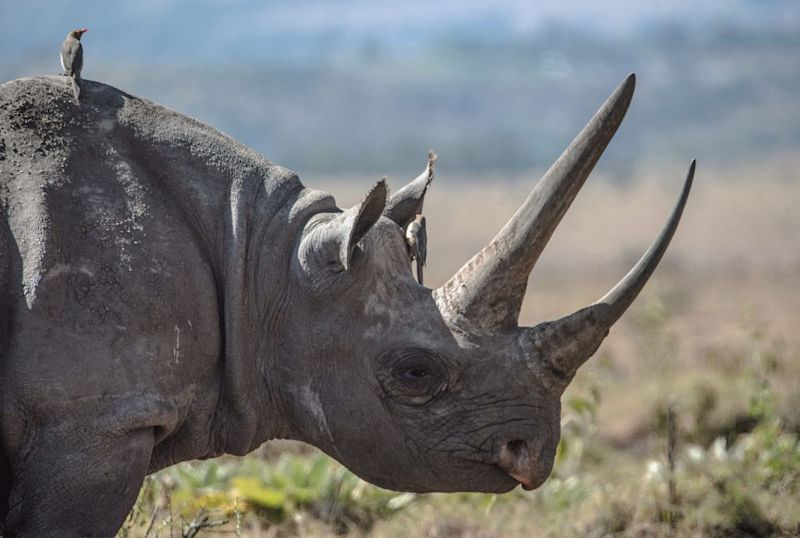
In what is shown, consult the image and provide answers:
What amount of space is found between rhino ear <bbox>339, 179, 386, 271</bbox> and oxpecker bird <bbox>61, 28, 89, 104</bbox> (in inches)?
48.9

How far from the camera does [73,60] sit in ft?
19.4

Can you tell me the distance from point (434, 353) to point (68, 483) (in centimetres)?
154

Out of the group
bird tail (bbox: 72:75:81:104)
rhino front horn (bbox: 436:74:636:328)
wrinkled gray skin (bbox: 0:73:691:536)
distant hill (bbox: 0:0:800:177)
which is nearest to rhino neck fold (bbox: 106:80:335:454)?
wrinkled gray skin (bbox: 0:73:691:536)

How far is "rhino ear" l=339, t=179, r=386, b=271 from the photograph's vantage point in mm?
5449

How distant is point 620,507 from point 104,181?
13.3 feet

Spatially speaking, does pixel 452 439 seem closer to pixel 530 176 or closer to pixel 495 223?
pixel 495 223

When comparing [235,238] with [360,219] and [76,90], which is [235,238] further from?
[76,90]

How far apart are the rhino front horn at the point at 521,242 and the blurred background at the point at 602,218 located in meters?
1.53

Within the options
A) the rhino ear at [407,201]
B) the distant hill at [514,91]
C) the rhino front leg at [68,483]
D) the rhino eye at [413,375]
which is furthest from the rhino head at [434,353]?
the distant hill at [514,91]

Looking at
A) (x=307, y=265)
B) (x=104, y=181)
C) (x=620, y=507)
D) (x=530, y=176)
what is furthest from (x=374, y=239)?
(x=530, y=176)

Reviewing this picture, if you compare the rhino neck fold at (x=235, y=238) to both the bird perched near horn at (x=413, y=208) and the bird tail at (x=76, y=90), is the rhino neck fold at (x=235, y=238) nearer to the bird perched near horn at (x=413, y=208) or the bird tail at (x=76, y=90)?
the bird tail at (x=76, y=90)

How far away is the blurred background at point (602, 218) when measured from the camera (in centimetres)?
820

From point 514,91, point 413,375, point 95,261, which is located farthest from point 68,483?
point 514,91

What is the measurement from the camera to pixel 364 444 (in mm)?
5703
